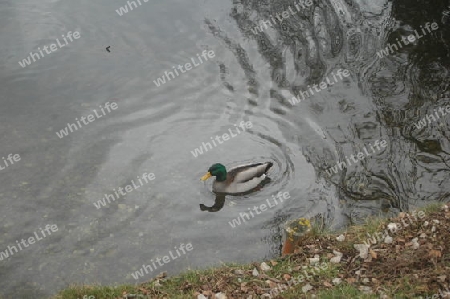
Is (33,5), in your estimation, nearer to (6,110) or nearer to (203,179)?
(6,110)

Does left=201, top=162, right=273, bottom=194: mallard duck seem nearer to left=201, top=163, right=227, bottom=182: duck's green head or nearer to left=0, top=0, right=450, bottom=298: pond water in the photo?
left=201, top=163, right=227, bottom=182: duck's green head

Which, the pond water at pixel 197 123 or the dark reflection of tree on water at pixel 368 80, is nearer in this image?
the pond water at pixel 197 123

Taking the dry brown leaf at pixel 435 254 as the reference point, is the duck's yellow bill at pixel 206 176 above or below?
above

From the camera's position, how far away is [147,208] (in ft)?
34.0

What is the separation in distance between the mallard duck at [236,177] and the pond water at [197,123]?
0.25 m

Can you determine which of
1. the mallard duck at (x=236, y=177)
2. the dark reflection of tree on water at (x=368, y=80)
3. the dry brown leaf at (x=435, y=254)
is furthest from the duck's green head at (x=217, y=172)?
the dry brown leaf at (x=435, y=254)

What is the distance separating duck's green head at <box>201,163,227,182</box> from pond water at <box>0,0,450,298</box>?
0.35 metres

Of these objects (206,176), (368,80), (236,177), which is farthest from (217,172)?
(368,80)

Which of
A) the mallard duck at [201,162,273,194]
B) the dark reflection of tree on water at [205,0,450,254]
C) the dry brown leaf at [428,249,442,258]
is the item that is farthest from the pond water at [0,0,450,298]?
the dry brown leaf at [428,249,442,258]

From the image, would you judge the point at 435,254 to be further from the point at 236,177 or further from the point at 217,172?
the point at 217,172

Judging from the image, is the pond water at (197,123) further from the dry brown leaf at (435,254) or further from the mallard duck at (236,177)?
the dry brown leaf at (435,254)

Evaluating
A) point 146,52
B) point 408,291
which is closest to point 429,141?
point 408,291

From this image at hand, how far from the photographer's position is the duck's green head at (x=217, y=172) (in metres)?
10.8

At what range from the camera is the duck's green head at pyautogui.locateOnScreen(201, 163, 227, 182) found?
35.5 feet
